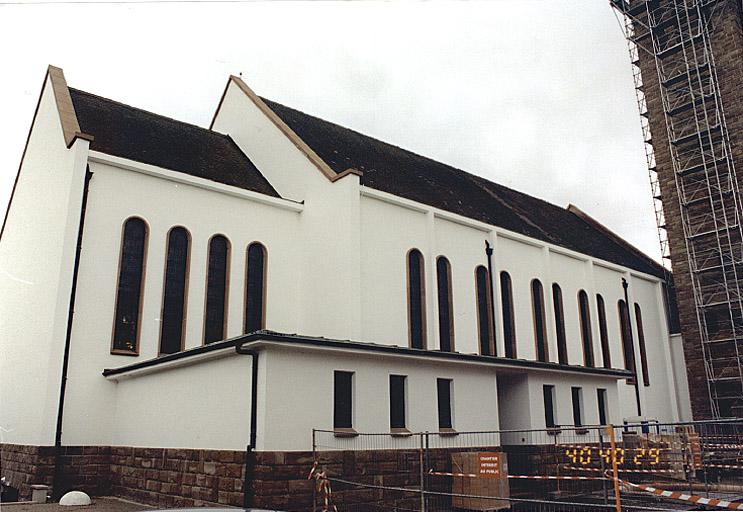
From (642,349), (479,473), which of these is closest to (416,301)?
(479,473)

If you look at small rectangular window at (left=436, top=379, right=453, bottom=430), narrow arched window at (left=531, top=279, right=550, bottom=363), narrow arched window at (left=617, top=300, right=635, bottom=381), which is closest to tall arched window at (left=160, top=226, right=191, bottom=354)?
small rectangular window at (left=436, top=379, right=453, bottom=430)

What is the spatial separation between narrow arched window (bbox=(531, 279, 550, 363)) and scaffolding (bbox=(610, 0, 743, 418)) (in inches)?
Answer: 310

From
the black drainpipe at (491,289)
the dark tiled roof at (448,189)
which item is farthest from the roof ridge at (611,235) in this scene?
the black drainpipe at (491,289)

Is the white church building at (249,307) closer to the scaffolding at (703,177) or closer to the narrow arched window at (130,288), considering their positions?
the narrow arched window at (130,288)

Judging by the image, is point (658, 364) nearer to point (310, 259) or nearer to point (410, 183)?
point (410, 183)

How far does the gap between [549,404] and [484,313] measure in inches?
231

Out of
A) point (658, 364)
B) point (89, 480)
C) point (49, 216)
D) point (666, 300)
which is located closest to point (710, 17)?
point (666, 300)

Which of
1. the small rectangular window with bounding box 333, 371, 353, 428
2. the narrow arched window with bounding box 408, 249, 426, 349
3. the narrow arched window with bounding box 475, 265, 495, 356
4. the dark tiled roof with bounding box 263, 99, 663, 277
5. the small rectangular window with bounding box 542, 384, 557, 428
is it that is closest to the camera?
the small rectangular window with bounding box 333, 371, 353, 428

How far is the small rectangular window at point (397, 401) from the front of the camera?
13930 mm

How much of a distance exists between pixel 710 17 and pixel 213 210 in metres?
23.6

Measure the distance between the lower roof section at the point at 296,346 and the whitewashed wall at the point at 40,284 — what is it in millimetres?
1568

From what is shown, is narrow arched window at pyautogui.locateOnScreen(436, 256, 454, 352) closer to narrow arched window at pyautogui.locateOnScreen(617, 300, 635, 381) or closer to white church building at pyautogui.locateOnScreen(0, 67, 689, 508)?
white church building at pyautogui.locateOnScreen(0, 67, 689, 508)

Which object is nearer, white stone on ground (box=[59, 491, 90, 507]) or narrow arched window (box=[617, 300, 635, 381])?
white stone on ground (box=[59, 491, 90, 507])

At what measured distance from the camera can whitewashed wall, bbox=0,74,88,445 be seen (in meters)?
15.3
